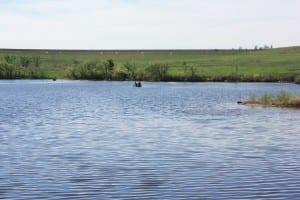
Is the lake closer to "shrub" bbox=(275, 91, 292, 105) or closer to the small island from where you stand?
the small island

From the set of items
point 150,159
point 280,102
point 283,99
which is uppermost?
point 283,99

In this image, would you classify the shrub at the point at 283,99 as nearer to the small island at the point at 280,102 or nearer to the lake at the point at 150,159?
the small island at the point at 280,102

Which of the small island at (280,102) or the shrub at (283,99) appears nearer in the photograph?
the small island at (280,102)

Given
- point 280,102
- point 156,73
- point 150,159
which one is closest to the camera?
point 150,159

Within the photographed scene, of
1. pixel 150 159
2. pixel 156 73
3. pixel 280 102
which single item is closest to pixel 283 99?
pixel 280 102

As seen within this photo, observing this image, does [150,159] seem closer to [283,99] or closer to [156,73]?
[283,99]

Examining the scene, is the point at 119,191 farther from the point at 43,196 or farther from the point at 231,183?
the point at 231,183

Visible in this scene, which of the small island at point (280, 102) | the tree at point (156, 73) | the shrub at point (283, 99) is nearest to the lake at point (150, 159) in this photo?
the small island at point (280, 102)

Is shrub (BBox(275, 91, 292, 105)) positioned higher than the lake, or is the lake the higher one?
shrub (BBox(275, 91, 292, 105))

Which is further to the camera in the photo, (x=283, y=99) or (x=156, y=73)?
(x=156, y=73)

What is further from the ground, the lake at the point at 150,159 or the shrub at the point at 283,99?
the shrub at the point at 283,99

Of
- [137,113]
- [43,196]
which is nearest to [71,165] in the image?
[43,196]

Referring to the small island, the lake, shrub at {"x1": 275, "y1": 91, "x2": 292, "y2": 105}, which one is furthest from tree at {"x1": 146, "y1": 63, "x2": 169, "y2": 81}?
the lake

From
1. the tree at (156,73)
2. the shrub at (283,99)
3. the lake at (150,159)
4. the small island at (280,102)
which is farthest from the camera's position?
the tree at (156,73)
